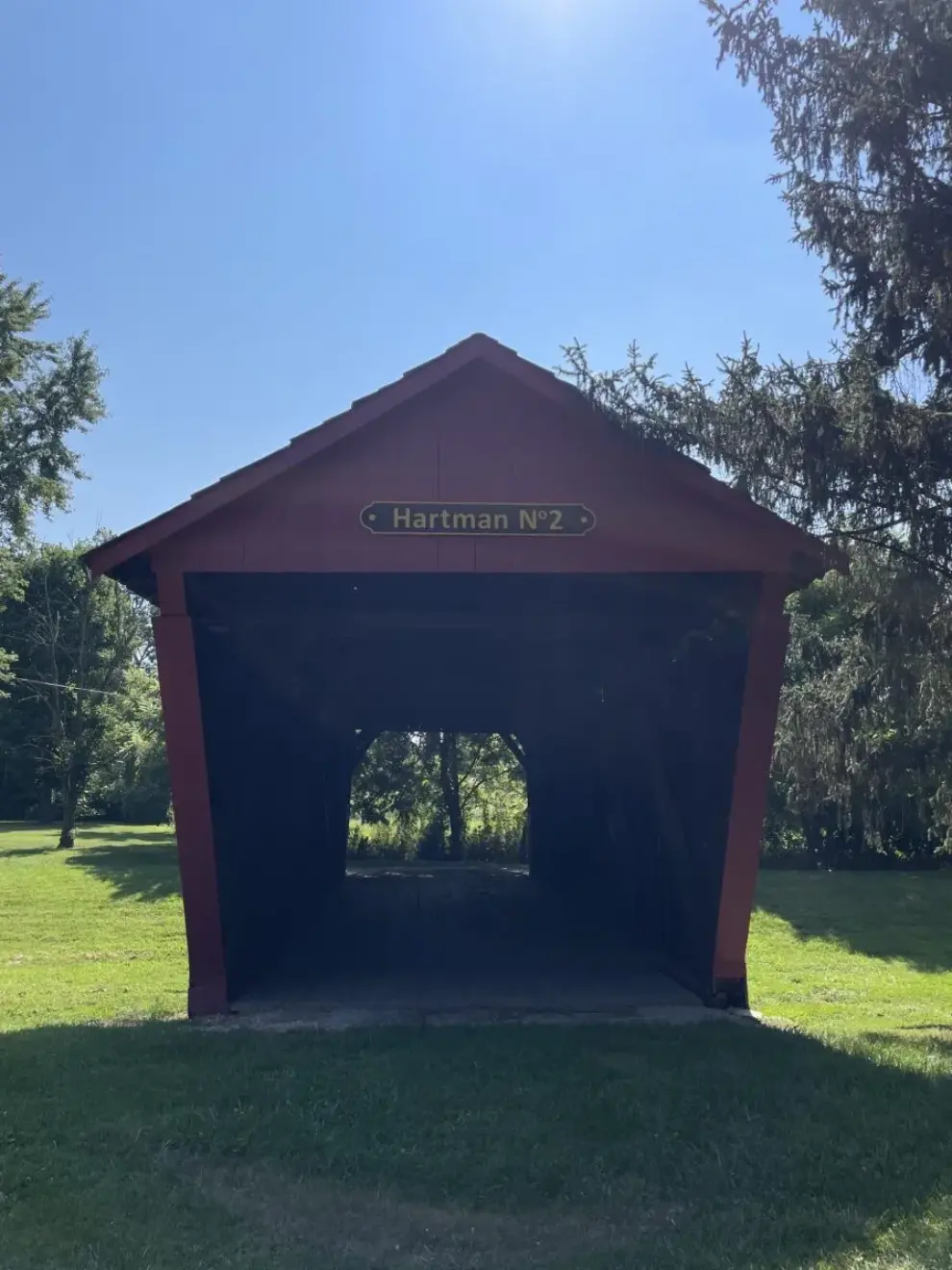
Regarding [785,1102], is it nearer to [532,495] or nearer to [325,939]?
[532,495]

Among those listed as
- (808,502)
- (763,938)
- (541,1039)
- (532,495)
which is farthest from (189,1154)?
(763,938)

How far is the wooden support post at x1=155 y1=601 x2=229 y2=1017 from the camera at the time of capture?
302 inches

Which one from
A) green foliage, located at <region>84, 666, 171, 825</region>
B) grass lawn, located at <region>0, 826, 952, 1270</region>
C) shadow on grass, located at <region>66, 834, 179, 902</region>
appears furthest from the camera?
green foliage, located at <region>84, 666, 171, 825</region>

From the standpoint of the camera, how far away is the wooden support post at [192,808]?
768 cm

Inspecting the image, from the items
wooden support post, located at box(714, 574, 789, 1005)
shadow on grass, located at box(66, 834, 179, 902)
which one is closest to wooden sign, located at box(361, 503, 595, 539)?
wooden support post, located at box(714, 574, 789, 1005)

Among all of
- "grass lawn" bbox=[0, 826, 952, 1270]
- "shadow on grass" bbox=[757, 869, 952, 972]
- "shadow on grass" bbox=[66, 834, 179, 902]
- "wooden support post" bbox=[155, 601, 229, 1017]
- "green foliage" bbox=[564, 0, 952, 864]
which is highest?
"green foliage" bbox=[564, 0, 952, 864]

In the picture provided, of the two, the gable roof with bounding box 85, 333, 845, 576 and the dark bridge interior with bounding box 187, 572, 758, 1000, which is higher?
the gable roof with bounding box 85, 333, 845, 576

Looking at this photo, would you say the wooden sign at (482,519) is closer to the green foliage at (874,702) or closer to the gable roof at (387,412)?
the gable roof at (387,412)

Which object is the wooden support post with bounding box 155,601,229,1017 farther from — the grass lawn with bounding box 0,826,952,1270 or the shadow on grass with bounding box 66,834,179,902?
the shadow on grass with bounding box 66,834,179,902

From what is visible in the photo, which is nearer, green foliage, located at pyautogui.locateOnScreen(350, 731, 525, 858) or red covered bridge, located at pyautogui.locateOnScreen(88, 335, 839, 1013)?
red covered bridge, located at pyautogui.locateOnScreen(88, 335, 839, 1013)

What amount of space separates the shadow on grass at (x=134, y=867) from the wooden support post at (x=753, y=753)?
13.1 meters

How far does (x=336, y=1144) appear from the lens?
5.04 m

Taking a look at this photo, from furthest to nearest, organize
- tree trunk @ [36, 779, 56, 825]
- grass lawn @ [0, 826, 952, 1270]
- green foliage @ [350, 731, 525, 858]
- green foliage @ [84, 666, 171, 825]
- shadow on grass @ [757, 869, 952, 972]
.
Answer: tree trunk @ [36, 779, 56, 825] < green foliage @ [84, 666, 171, 825] < green foliage @ [350, 731, 525, 858] < shadow on grass @ [757, 869, 952, 972] < grass lawn @ [0, 826, 952, 1270]

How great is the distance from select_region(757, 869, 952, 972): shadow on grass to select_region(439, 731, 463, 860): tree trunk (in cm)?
905
